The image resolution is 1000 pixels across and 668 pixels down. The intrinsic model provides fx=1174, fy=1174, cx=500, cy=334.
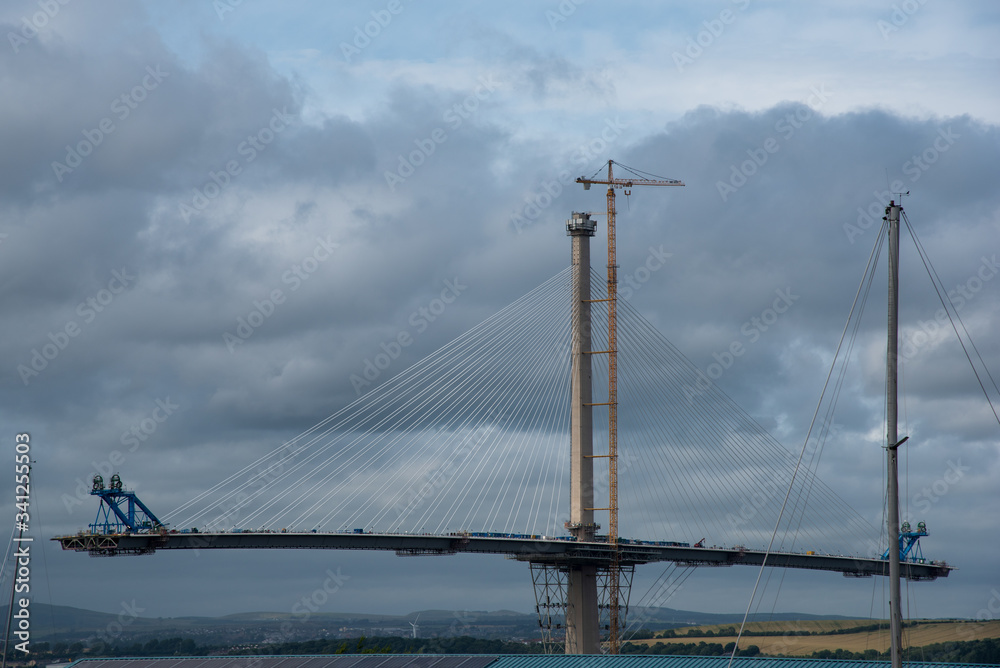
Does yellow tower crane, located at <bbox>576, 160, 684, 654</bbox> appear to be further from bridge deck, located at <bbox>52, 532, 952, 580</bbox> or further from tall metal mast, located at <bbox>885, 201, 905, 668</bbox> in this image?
tall metal mast, located at <bbox>885, 201, 905, 668</bbox>

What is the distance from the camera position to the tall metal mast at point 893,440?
127 ft

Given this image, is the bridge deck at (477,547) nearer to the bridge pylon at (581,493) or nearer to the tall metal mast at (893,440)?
the bridge pylon at (581,493)

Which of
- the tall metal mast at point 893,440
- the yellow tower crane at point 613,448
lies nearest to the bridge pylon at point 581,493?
the yellow tower crane at point 613,448

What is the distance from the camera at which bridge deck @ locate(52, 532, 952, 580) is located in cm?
8188

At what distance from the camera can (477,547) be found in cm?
9062

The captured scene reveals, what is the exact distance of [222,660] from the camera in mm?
72312

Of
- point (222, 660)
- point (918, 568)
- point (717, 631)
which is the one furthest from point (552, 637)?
point (717, 631)

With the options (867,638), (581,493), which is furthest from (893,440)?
(867,638)

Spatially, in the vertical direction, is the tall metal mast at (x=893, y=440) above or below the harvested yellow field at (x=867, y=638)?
above

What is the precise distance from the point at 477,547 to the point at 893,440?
54652 mm

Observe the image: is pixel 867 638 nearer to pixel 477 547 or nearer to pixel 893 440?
pixel 477 547

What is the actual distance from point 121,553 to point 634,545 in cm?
3919

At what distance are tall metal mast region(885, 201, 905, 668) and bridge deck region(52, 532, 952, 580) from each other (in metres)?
37.8

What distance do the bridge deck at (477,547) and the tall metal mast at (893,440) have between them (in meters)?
37.8
